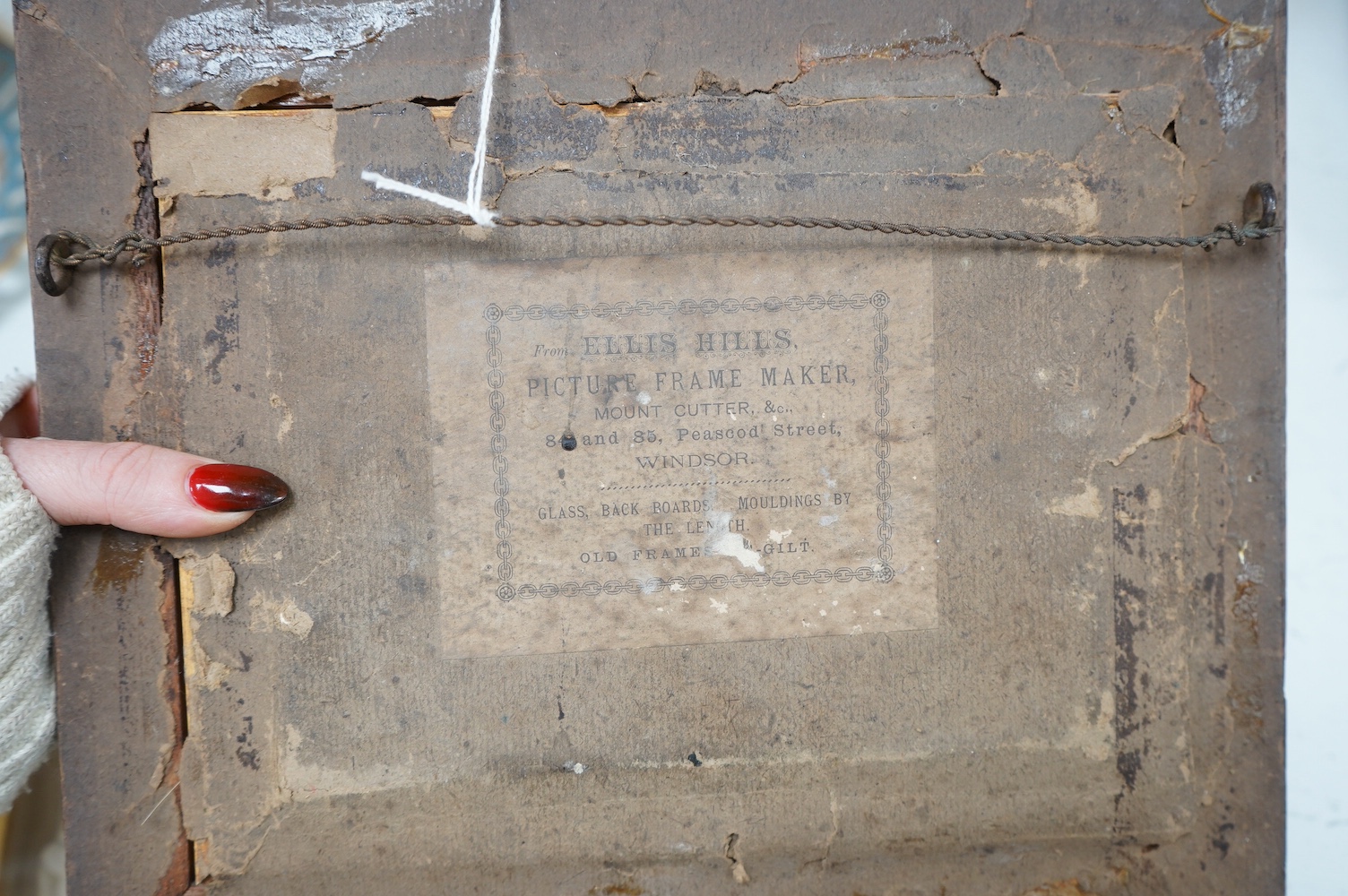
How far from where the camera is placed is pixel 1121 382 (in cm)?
169

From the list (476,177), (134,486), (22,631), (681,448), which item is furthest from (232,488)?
(681,448)

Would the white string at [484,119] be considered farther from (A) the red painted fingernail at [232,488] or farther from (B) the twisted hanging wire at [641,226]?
(A) the red painted fingernail at [232,488]

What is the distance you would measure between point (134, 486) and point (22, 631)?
1.39 feet

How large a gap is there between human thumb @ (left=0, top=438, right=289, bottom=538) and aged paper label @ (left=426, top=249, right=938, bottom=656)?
1.45 ft

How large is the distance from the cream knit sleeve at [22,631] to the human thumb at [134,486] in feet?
0.14

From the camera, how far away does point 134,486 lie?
1.47 m

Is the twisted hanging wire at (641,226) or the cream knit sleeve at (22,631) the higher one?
the twisted hanging wire at (641,226)

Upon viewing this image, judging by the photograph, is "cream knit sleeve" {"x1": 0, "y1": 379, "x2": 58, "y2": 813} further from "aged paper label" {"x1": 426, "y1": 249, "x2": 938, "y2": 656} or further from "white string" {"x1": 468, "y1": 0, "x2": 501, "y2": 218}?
"white string" {"x1": 468, "y1": 0, "x2": 501, "y2": 218}

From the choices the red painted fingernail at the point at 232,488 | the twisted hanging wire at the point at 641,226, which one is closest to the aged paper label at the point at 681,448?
the twisted hanging wire at the point at 641,226

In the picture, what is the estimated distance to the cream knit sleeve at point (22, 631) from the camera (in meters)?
1.43

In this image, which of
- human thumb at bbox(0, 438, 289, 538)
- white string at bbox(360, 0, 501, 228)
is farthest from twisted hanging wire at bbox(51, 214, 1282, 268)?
human thumb at bbox(0, 438, 289, 538)

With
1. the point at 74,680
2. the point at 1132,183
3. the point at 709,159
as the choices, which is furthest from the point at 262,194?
the point at 1132,183

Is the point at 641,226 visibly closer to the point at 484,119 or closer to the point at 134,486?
the point at 484,119

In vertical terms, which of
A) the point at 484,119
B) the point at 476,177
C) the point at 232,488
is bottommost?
the point at 232,488
